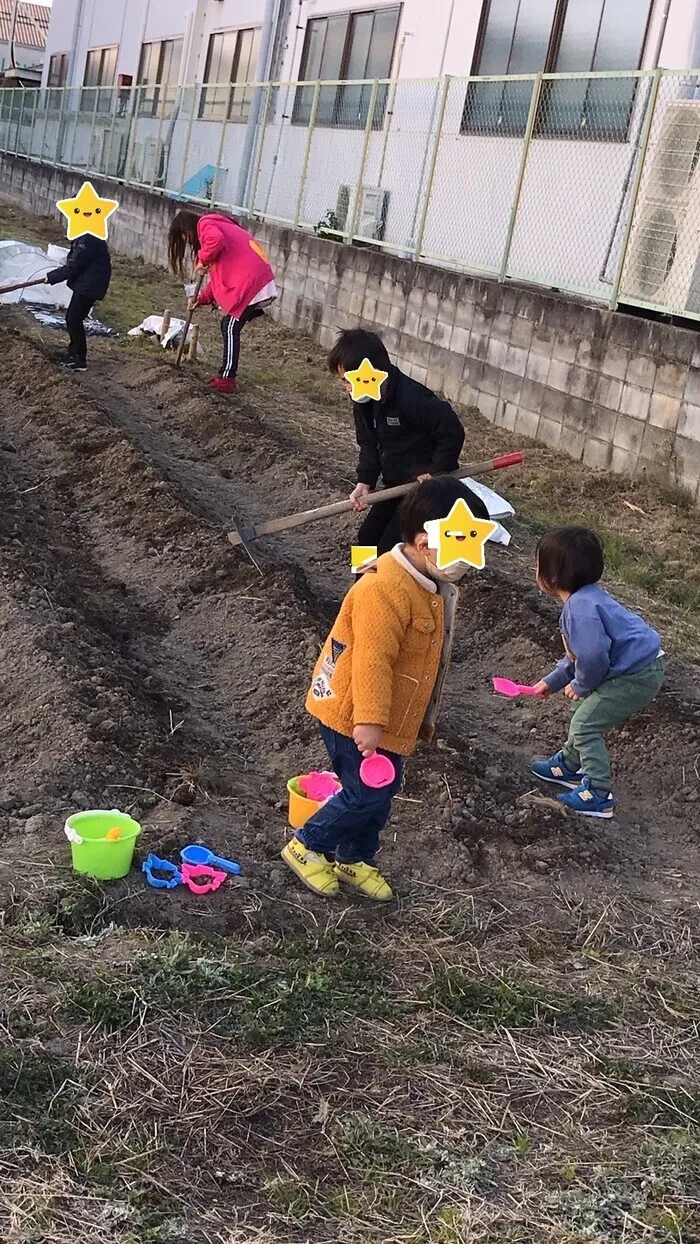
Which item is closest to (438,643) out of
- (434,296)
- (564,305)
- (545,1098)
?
(545,1098)

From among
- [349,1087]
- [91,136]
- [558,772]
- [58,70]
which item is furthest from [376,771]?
[58,70]

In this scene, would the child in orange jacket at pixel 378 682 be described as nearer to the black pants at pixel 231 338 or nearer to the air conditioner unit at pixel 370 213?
the black pants at pixel 231 338

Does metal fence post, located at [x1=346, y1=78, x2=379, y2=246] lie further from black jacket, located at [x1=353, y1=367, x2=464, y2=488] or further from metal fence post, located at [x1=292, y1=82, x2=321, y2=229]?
black jacket, located at [x1=353, y1=367, x2=464, y2=488]

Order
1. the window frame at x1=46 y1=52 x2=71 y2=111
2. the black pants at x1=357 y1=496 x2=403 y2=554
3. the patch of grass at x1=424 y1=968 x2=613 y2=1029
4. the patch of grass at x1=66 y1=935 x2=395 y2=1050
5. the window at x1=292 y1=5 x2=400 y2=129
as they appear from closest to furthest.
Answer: the patch of grass at x1=66 y1=935 x2=395 y2=1050, the patch of grass at x1=424 y1=968 x2=613 y2=1029, the black pants at x1=357 y1=496 x2=403 y2=554, the window at x1=292 y1=5 x2=400 y2=129, the window frame at x1=46 y1=52 x2=71 y2=111

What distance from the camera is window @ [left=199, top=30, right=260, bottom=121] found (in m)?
18.2

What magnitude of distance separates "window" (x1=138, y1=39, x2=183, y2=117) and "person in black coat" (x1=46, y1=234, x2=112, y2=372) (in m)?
10.8

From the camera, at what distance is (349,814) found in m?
3.74

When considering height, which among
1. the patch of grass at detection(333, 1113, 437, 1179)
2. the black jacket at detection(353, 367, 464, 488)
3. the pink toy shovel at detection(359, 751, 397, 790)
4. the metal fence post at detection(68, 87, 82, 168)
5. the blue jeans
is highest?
the metal fence post at detection(68, 87, 82, 168)

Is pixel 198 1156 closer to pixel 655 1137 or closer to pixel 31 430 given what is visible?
pixel 655 1137

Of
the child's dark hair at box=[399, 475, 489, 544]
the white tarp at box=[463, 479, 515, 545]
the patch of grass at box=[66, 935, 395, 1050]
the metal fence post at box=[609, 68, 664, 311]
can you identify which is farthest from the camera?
the metal fence post at box=[609, 68, 664, 311]

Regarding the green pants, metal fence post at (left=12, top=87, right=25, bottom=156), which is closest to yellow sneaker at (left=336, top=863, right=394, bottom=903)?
the green pants

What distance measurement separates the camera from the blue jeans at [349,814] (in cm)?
371

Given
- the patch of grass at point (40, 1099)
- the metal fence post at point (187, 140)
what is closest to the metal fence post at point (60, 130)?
the metal fence post at point (187, 140)

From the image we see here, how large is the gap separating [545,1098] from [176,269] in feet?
25.8
